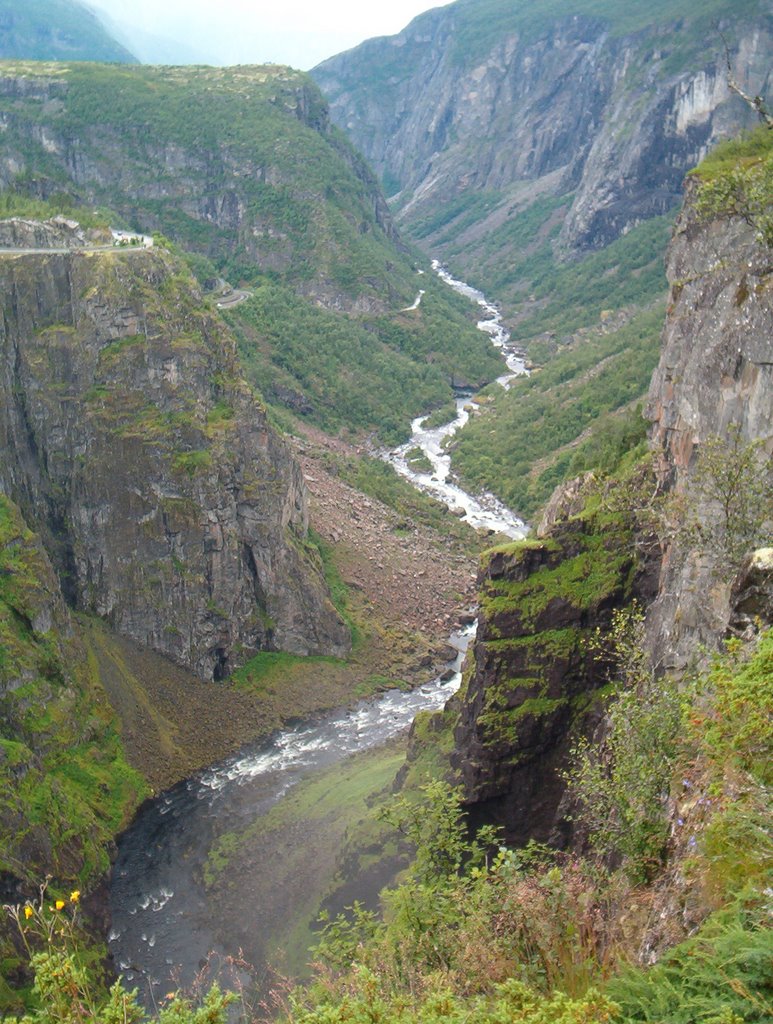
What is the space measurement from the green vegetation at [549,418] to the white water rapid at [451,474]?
1530 millimetres

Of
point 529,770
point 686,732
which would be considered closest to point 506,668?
point 529,770

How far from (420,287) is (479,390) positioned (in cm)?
3460

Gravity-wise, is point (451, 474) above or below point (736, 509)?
below

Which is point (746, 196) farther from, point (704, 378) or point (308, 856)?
point (308, 856)

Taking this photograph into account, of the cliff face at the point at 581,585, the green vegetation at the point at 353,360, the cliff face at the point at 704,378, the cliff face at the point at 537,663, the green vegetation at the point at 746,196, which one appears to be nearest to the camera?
the green vegetation at the point at 746,196

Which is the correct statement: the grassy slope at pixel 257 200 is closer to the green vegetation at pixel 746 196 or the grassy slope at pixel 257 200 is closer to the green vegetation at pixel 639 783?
the green vegetation at pixel 746 196

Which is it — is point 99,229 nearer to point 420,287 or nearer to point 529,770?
point 529,770

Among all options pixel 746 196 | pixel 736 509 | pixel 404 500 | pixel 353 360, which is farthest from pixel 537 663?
pixel 353 360

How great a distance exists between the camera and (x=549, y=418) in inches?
4094

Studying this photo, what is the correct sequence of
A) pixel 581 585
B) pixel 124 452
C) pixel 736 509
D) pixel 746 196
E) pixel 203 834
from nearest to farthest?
pixel 736 509 → pixel 746 196 → pixel 581 585 → pixel 203 834 → pixel 124 452

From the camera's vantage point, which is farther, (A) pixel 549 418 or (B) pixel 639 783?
(A) pixel 549 418

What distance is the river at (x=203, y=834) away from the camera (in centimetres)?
3906

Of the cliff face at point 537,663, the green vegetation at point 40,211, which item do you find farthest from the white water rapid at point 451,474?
the cliff face at point 537,663

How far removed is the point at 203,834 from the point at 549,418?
221 ft
